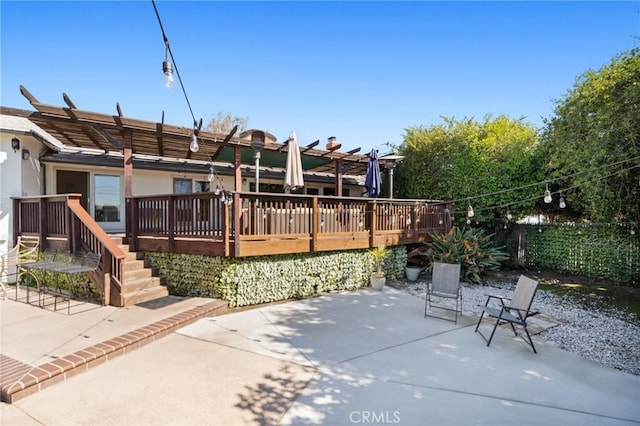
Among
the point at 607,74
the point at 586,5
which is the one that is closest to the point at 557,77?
the point at 607,74

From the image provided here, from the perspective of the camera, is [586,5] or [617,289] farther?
[617,289]

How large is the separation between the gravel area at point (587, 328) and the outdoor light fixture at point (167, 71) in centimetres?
672

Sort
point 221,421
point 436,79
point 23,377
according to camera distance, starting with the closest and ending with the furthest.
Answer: point 221,421 → point 23,377 → point 436,79

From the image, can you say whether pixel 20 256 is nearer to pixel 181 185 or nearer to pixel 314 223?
pixel 181 185

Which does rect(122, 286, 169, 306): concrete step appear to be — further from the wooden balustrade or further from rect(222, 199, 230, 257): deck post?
rect(222, 199, 230, 257): deck post

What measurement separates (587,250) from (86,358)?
508 inches

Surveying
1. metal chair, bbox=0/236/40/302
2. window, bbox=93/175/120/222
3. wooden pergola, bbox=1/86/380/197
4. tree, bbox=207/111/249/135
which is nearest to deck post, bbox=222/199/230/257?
wooden pergola, bbox=1/86/380/197

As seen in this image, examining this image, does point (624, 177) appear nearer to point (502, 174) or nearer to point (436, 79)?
point (502, 174)

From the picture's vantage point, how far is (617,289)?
870 cm

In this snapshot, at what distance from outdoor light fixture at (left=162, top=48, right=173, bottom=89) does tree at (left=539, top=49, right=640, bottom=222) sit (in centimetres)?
845

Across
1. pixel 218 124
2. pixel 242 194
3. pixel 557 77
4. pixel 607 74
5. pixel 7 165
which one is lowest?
pixel 242 194

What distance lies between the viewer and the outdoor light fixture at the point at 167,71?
427 centimetres

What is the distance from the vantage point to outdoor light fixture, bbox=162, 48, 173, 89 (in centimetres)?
427

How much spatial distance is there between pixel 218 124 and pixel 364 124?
20108mm
